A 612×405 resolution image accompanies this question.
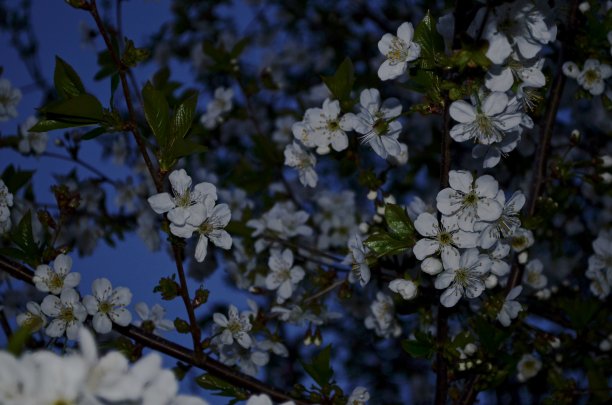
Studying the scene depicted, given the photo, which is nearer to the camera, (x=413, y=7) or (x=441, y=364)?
(x=441, y=364)

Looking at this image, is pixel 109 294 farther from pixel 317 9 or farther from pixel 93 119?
pixel 317 9

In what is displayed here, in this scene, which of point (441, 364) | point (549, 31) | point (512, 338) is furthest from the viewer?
point (512, 338)

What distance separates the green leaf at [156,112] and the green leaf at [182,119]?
0.02 meters

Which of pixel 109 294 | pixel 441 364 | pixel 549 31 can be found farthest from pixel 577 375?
pixel 109 294

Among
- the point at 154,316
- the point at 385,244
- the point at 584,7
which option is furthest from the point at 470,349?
the point at 584,7

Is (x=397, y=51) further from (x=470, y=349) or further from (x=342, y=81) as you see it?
(x=470, y=349)

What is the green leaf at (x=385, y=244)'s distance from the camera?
4.06 ft

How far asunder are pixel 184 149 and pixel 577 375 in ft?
5.38

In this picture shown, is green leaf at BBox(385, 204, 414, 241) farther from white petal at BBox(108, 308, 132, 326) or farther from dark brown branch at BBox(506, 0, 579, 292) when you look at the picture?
white petal at BBox(108, 308, 132, 326)

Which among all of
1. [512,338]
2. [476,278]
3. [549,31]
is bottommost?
[512,338]

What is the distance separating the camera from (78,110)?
1.21 metres

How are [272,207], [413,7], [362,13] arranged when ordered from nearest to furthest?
[272,207] → [362,13] → [413,7]

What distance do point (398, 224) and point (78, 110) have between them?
0.60 metres

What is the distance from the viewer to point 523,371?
5.70 ft
